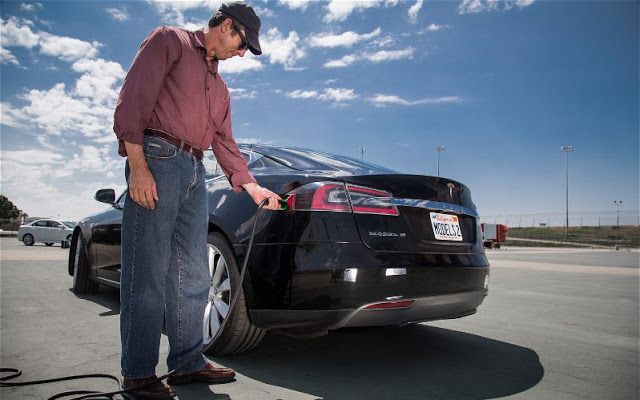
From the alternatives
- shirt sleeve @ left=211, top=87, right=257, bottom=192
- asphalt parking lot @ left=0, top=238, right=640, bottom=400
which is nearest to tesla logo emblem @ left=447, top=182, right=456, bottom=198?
asphalt parking lot @ left=0, top=238, right=640, bottom=400

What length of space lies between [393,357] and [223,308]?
116 centimetres

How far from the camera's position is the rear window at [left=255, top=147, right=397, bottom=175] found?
3.04 m

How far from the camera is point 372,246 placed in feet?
8.48

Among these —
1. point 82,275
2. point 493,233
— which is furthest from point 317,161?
point 493,233

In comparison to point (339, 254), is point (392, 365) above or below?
below

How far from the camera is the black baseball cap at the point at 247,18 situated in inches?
94.3

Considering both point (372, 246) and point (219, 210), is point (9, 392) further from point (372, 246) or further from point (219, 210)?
point (372, 246)

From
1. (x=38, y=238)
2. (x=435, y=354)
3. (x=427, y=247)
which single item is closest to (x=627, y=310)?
(x=435, y=354)

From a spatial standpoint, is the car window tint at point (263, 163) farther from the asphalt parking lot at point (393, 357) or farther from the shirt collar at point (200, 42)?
the asphalt parking lot at point (393, 357)

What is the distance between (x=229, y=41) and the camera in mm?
2447

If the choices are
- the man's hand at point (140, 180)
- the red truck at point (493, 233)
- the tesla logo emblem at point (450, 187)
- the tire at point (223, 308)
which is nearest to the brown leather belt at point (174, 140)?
the man's hand at point (140, 180)

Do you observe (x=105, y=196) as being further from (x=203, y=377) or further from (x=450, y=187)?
(x=450, y=187)

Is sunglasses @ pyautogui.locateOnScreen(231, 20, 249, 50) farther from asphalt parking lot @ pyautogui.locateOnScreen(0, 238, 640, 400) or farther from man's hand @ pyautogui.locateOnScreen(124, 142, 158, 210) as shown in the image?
asphalt parking lot @ pyautogui.locateOnScreen(0, 238, 640, 400)

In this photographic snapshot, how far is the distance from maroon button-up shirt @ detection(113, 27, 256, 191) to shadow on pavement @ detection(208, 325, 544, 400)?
1.33m
